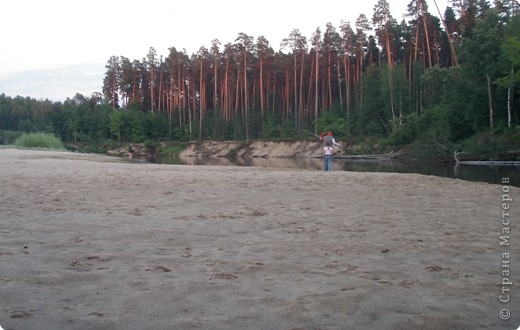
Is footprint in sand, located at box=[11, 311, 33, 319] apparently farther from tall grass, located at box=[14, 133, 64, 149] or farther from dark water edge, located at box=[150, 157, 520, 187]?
tall grass, located at box=[14, 133, 64, 149]

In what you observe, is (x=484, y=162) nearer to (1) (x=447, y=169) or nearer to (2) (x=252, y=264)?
(1) (x=447, y=169)

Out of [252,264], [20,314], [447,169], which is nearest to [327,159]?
[447,169]

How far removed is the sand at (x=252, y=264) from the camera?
135 inches

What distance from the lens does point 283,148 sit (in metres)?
67.1

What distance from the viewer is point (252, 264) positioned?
477 centimetres

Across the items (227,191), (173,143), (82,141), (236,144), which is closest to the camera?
(227,191)

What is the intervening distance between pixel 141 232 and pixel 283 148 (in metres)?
61.1

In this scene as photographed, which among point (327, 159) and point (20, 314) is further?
point (327, 159)

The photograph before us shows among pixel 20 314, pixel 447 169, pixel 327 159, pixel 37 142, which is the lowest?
pixel 447 169

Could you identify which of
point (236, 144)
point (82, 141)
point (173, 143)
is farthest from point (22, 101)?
Result: point (236, 144)

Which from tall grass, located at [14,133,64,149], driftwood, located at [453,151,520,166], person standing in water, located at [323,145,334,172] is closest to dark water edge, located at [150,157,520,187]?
driftwood, located at [453,151,520,166]

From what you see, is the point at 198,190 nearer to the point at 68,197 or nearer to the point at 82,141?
the point at 68,197

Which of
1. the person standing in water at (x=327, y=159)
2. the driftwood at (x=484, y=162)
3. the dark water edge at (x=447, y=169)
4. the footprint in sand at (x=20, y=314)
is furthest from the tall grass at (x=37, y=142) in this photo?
the footprint in sand at (x=20, y=314)

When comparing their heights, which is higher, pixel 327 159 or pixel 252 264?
pixel 327 159
